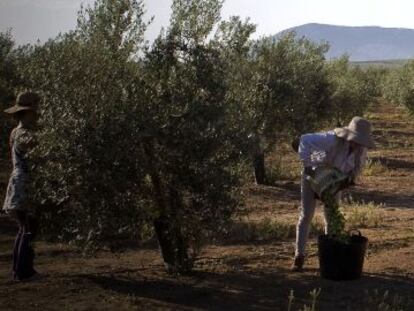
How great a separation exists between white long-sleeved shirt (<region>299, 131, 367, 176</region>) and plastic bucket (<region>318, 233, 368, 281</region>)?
2.51ft

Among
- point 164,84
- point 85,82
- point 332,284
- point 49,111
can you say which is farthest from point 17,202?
point 332,284

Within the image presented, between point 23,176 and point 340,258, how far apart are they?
3.39 meters

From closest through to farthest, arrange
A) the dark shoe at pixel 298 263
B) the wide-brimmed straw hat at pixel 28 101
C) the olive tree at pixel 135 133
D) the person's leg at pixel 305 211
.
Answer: the olive tree at pixel 135 133 → the wide-brimmed straw hat at pixel 28 101 → the person's leg at pixel 305 211 → the dark shoe at pixel 298 263

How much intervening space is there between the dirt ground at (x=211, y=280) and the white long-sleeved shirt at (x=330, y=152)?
102 centimetres

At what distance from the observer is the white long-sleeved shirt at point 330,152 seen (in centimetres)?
608

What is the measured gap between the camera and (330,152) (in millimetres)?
6129

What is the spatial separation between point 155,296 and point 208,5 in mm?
3177

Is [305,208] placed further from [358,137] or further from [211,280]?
[211,280]

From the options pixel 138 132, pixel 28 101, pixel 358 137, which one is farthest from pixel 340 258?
pixel 28 101

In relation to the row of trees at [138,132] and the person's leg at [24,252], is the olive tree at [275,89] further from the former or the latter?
the person's leg at [24,252]

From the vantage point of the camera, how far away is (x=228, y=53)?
6.84 meters

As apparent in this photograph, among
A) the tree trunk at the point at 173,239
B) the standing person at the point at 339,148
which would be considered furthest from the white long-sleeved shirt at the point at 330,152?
the tree trunk at the point at 173,239

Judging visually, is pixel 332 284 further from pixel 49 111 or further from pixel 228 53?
pixel 49 111

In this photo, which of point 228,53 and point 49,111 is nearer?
point 49,111
